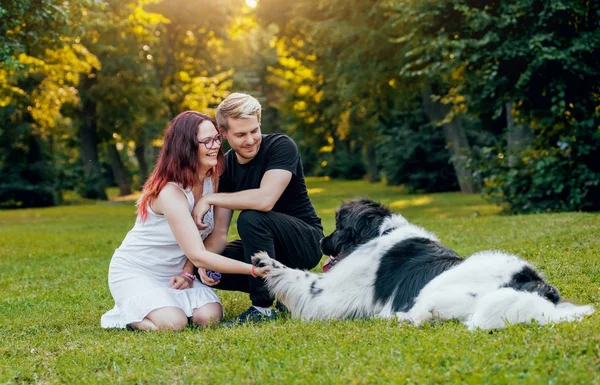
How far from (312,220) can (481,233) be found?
5612 millimetres

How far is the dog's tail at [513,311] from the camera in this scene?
13.4 ft

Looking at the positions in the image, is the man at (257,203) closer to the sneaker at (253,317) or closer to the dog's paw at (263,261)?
the sneaker at (253,317)

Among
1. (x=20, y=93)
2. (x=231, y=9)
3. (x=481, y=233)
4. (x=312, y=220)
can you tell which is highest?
(x=231, y=9)

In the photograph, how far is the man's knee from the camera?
5234 mm

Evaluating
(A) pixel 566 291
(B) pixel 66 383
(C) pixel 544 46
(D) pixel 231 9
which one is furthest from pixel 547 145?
(D) pixel 231 9

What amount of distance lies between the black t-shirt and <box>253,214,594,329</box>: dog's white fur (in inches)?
28.9

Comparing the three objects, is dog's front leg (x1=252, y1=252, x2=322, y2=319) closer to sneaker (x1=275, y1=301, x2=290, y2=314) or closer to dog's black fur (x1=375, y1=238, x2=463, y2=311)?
sneaker (x1=275, y1=301, x2=290, y2=314)

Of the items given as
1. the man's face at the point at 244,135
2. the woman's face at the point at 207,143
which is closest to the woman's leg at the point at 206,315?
the woman's face at the point at 207,143

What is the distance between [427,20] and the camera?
46.4ft

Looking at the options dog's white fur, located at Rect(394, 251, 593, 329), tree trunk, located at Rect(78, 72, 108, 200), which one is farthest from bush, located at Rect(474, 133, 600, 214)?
tree trunk, located at Rect(78, 72, 108, 200)

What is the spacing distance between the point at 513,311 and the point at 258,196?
2049mm

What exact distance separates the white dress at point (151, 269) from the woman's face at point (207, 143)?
0.83ft

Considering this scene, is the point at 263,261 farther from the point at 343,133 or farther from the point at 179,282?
the point at 343,133

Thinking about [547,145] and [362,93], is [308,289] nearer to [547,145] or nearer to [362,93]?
[547,145]
